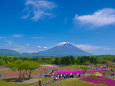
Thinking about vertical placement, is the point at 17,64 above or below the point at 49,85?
above

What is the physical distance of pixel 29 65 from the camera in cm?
4034

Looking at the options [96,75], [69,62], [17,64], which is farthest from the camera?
[69,62]

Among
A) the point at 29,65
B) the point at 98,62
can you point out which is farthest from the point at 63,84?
the point at 98,62

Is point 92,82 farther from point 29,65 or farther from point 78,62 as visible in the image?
point 78,62

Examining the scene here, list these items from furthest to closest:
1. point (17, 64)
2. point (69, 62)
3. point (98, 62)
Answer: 1. point (98, 62)
2. point (69, 62)
3. point (17, 64)

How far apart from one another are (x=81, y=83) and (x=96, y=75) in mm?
6036

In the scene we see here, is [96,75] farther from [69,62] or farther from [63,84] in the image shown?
[69,62]

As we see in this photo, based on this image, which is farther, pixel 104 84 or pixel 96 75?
pixel 96 75

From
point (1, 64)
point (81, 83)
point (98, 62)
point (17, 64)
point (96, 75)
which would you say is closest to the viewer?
point (81, 83)

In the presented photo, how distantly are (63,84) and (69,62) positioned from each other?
82115mm

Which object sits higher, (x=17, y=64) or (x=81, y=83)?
(x=17, y=64)

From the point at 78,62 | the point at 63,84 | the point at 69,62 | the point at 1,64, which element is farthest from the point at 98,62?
the point at 63,84

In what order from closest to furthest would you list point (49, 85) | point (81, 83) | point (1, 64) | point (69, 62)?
point (49, 85), point (81, 83), point (1, 64), point (69, 62)

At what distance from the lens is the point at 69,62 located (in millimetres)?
110000
